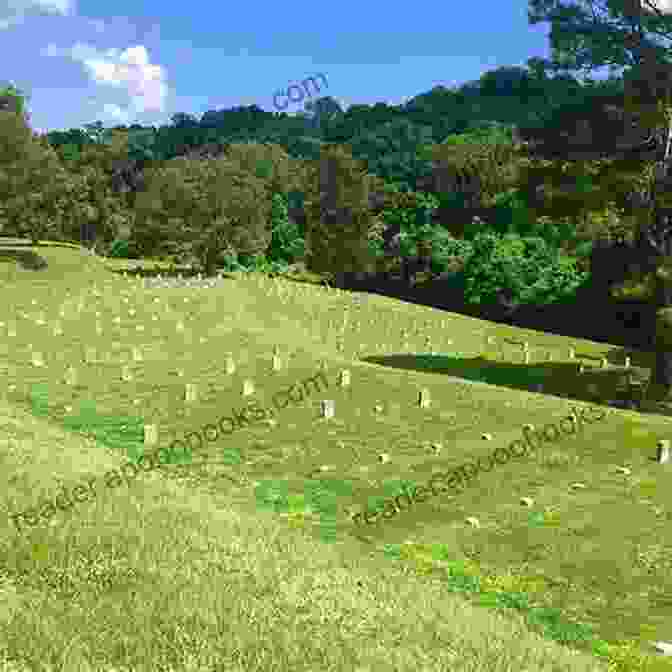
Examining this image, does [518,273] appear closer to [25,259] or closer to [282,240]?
[282,240]

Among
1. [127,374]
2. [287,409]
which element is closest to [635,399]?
[287,409]

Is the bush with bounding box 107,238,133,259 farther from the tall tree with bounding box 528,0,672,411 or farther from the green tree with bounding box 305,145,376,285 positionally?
the tall tree with bounding box 528,0,672,411

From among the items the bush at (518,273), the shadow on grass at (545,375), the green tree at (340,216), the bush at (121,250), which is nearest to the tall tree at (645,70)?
the shadow on grass at (545,375)

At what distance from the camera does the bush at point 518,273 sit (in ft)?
183

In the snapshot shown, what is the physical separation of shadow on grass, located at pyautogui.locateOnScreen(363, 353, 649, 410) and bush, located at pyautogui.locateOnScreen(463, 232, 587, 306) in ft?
76.9

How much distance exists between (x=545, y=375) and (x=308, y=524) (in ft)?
65.6

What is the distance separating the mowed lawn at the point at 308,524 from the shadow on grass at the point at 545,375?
0.40m

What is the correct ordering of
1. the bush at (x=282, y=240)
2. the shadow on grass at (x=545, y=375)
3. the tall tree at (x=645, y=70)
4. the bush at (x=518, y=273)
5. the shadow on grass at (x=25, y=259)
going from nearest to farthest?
1. the tall tree at (x=645, y=70)
2. the shadow on grass at (x=545, y=375)
3. the shadow on grass at (x=25, y=259)
4. the bush at (x=518, y=273)
5. the bush at (x=282, y=240)

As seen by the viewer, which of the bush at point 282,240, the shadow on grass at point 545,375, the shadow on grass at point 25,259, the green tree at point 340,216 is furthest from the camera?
the bush at point 282,240

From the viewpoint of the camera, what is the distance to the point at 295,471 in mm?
14875

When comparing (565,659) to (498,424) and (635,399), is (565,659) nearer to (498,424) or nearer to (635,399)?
(498,424)

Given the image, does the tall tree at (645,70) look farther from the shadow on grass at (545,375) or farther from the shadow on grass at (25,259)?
the shadow on grass at (25,259)

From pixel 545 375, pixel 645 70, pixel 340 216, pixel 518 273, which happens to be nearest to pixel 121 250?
pixel 340 216

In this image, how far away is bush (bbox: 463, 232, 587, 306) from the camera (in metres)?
55.8
